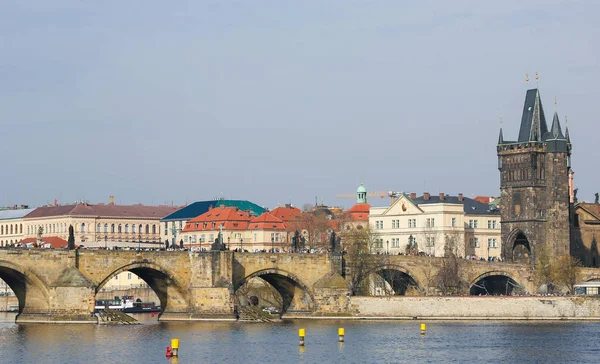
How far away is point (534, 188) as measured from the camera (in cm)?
13912

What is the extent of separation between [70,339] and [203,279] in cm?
2001

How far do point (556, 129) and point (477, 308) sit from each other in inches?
1348

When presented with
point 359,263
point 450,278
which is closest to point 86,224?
point 359,263

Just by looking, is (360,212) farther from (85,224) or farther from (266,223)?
(85,224)

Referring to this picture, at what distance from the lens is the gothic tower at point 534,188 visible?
13838 cm

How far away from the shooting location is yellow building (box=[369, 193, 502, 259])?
489 feet

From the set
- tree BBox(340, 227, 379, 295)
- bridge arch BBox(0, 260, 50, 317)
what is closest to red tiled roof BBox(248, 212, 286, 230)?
tree BBox(340, 227, 379, 295)

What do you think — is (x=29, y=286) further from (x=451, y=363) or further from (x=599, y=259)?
(x=599, y=259)

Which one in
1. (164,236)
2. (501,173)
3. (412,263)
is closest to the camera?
(412,263)

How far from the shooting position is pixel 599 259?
147m

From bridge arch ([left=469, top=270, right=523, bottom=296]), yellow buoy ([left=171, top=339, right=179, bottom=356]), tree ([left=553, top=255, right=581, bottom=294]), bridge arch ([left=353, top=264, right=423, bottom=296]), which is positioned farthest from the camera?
bridge arch ([left=469, top=270, right=523, bottom=296])

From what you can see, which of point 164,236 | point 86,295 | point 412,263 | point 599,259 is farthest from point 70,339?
point 164,236

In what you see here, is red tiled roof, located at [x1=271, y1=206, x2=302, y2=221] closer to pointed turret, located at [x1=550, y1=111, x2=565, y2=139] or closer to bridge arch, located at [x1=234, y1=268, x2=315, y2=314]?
pointed turret, located at [x1=550, y1=111, x2=565, y2=139]

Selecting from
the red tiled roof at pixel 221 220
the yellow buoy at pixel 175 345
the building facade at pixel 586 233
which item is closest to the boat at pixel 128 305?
the red tiled roof at pixel 221 220
